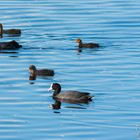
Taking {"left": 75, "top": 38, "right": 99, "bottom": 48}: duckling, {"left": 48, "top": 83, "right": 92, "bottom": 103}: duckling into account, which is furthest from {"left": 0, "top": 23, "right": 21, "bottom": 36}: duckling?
{"left": 48, "top": 83, "right": 92, "bottom": 103}: duckling

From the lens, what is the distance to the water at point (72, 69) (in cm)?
1934

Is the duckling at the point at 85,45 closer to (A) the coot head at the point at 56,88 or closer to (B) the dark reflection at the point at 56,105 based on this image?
(A) the coot head at the point at 56,88

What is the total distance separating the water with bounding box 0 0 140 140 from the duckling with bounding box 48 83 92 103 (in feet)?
0.61

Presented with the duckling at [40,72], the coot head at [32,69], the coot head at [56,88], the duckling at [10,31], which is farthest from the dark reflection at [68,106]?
the duckling at [10,31]

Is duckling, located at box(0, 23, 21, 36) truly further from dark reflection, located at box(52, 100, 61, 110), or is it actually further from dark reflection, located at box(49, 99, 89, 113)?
dark reflection, located at box(52, 100, 61, 110)

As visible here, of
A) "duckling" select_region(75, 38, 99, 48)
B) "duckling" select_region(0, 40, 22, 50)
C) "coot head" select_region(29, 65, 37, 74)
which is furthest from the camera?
"duckling" select_region(0, 40, 22, 50)

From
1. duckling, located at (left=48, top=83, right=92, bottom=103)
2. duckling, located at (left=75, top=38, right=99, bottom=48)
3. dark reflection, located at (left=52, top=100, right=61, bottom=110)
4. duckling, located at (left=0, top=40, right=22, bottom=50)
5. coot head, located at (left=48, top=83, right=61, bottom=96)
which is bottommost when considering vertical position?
dark reflection, located at (left=52, top=100, right=61, bottom=110)

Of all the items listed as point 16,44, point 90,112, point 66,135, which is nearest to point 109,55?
point 16,44

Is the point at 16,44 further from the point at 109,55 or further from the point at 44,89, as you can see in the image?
the point at 44,89

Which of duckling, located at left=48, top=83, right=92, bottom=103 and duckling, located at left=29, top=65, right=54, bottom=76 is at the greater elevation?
duckling, located at left=29, top=65, right=54, bottom=76

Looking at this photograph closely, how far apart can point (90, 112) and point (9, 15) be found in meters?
14.3

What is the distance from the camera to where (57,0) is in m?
38.5

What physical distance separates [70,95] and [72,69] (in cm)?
314

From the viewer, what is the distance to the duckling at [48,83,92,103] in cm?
2209
